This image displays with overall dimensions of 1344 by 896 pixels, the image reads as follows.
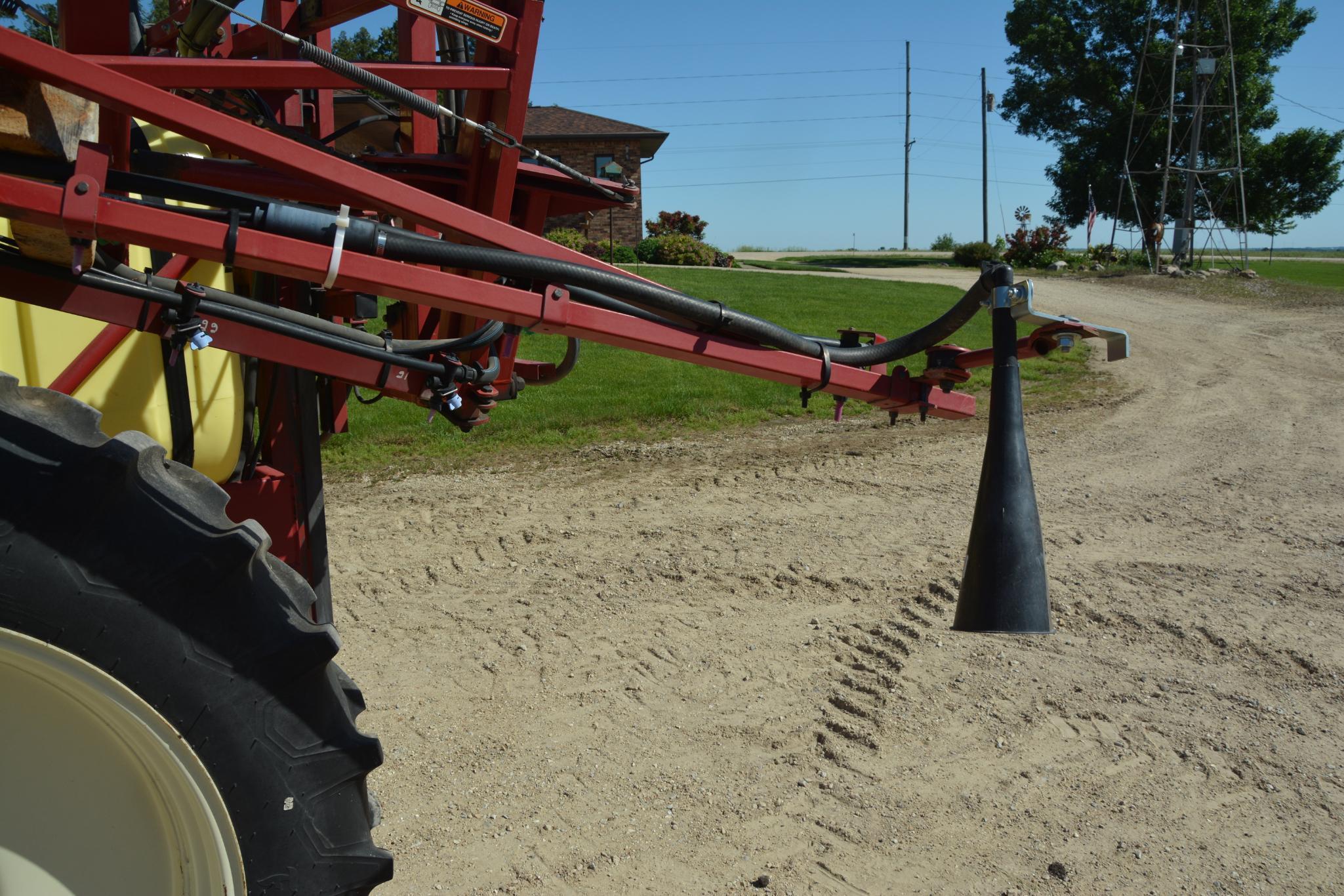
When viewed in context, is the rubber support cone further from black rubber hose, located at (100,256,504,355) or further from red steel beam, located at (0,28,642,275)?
black rubber hose, located at (100,256,504,355)

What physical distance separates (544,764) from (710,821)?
652mm

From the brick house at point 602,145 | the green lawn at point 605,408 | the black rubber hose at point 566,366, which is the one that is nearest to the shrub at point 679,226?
the brick house at point 602,145

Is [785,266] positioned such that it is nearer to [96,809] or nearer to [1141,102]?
[1141,102]

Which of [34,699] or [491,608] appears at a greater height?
[34,699]

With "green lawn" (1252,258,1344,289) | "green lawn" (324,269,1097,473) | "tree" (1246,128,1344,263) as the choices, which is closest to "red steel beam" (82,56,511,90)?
"green lawn" (324,269,1097,473)

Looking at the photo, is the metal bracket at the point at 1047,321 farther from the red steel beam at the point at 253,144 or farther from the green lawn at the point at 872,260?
the green lawn at the point at 872,260

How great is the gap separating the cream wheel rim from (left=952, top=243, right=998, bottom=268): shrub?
106ft

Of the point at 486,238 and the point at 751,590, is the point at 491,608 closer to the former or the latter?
the point at 751,590

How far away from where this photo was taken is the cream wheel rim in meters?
1.85

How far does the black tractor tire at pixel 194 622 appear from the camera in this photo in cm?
173

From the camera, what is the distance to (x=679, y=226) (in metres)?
30.6

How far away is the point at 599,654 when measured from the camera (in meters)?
4.48

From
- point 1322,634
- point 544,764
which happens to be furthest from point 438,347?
point 1322,634

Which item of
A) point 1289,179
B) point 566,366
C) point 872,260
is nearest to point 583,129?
point 872,260
